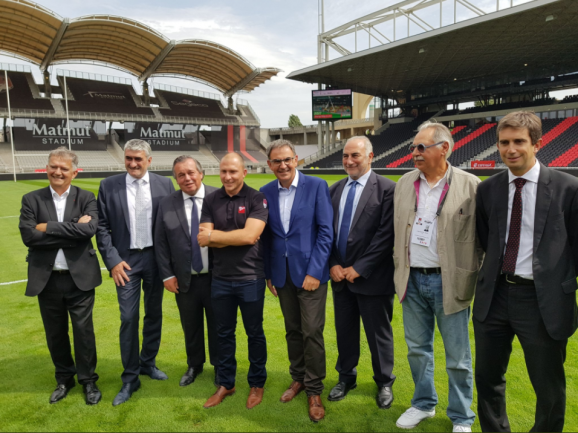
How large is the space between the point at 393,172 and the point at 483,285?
93.3 ft

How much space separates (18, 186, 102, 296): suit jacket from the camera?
312 centimetres

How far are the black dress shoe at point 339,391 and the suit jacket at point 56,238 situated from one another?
85.4 inches

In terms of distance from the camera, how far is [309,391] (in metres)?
3.13

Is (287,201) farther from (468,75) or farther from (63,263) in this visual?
(468,75)

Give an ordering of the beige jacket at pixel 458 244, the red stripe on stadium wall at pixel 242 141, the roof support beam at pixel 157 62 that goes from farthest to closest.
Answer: the red stripe on stadium wall at pixel 242 141
the roof support beam at pixel 157 62
the beige jacket at pixel 458 244

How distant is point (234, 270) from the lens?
3.12 meters

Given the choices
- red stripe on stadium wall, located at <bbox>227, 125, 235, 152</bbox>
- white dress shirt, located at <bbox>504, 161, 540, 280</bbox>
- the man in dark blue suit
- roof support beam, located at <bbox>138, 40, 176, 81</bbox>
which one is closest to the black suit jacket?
the man in dark blue suit

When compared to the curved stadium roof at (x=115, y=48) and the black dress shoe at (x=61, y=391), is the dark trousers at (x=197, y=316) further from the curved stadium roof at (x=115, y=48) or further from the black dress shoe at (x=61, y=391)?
the curved stadium roof at (x=115, y=48)

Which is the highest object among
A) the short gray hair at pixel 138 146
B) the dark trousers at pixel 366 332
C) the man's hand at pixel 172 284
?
the short gray hair at pixel 138 146

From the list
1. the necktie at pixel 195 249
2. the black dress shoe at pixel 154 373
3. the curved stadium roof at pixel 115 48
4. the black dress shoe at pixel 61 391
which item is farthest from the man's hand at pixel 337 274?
the curved stadium roof at pixel 115 48

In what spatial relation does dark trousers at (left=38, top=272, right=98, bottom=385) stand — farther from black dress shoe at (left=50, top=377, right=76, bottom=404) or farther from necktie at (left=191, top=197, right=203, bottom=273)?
necktie at (left=191, top=197, right=203, bottom=273)

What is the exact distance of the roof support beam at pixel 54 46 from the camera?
1309 inches

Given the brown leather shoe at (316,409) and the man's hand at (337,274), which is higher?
the man's hand at (337,274)

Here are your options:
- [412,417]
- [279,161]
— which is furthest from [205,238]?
[412,417]
